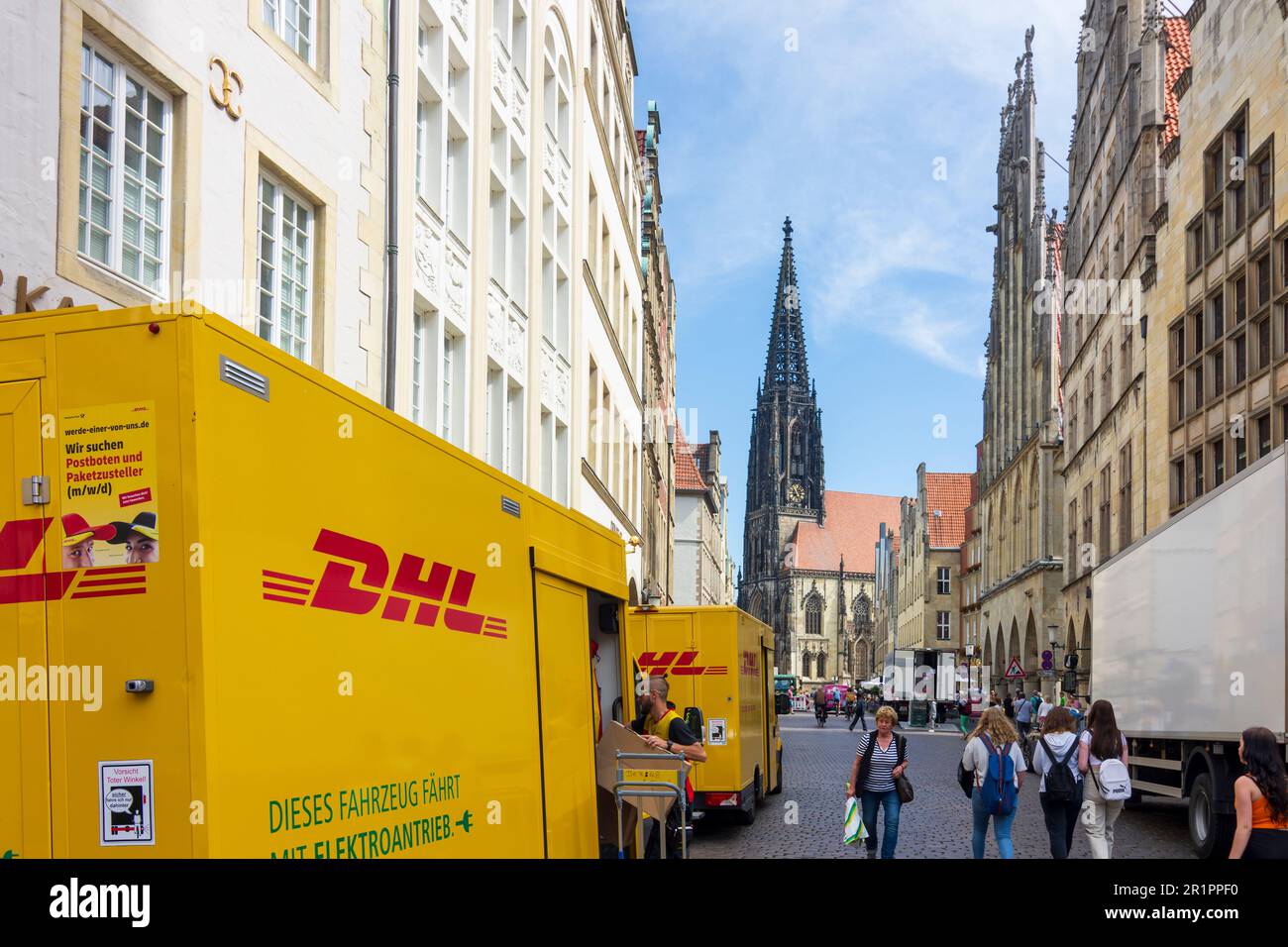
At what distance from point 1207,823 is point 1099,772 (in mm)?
3040

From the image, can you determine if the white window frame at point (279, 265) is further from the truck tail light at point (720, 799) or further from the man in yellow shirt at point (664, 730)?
the truck tail light at point (720, 799)

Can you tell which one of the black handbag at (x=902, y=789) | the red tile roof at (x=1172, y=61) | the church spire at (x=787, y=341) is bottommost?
the black handbag at (x=902, y=789)

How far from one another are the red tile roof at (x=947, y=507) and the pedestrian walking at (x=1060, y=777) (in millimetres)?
83177

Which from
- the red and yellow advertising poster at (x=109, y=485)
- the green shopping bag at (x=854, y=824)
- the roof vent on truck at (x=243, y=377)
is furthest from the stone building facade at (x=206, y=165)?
the green shopping bag at (x=854, y=824)

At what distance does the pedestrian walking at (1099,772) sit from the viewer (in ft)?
39.1

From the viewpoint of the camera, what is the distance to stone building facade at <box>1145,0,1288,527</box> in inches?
1010

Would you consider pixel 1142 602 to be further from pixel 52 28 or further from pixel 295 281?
pixel 52 28

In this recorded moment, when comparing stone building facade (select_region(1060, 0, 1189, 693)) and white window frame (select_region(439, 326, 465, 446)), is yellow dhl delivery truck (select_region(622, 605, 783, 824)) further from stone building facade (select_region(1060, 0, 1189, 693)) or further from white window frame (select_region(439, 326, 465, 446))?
stone building facade (select_region(1060, 0, 1189, 693))

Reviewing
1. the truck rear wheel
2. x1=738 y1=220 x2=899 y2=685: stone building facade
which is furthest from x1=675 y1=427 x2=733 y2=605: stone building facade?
x1=738 y1=220 x2=899 y2=685: stone building facade

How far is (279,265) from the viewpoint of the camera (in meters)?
12.2

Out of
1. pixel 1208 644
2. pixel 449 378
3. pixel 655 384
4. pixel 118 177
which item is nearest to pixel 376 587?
pixel 118 177

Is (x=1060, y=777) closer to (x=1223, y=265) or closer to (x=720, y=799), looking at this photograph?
(x=720, y=799)
